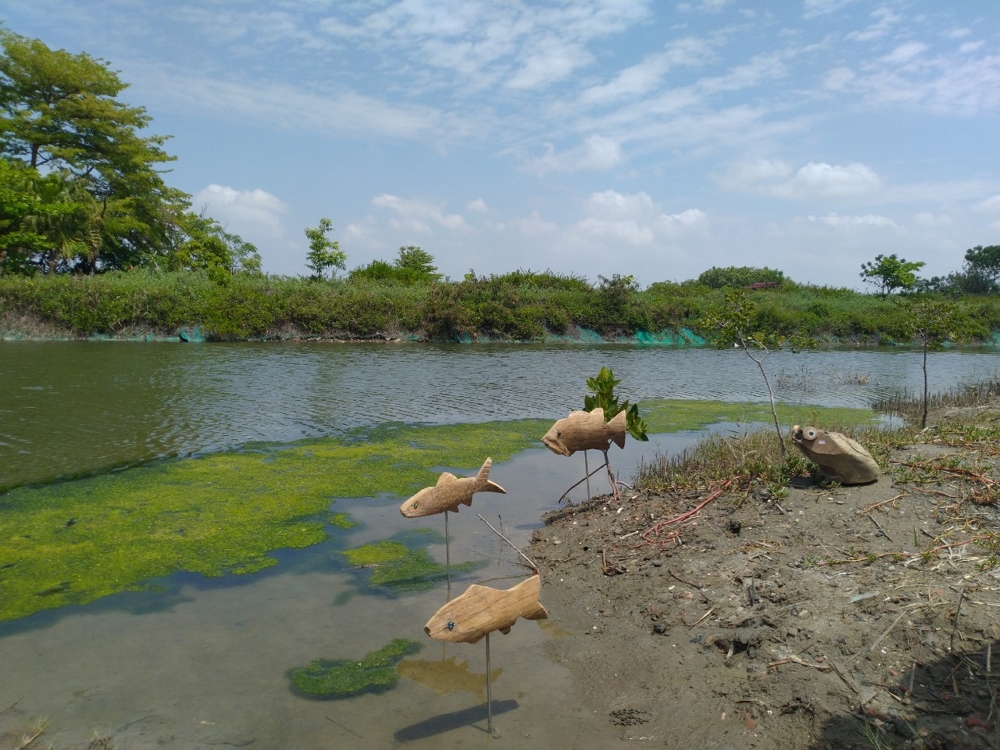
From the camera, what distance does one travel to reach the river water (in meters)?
4.12

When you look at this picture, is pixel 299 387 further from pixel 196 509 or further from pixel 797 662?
pixel 797 662

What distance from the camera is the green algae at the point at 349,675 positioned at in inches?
176

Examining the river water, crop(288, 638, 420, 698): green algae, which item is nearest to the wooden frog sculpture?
the river water

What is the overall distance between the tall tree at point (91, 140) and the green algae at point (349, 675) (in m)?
33.2

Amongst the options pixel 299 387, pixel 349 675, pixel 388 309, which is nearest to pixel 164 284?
pixel 388 309

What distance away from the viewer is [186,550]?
6.75 meters

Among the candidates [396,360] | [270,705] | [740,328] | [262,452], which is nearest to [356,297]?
[396,360]

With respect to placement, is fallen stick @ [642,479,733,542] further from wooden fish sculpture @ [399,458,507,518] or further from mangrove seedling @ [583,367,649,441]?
mangrove seedling @ [583,367,649,441]

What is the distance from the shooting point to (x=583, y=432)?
7332mm

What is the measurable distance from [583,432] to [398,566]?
228cm

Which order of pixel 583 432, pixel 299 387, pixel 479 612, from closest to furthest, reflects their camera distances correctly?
pixel 479 612 → pixel 583 432 → pixel 299 387

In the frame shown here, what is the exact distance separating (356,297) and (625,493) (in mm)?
26733

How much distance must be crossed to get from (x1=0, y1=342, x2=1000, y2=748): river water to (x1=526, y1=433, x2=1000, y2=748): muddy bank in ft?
1.30

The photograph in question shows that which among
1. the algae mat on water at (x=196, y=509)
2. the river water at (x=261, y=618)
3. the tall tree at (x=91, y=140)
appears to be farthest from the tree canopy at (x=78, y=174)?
the algae mat on water at (x=196, y=509)
